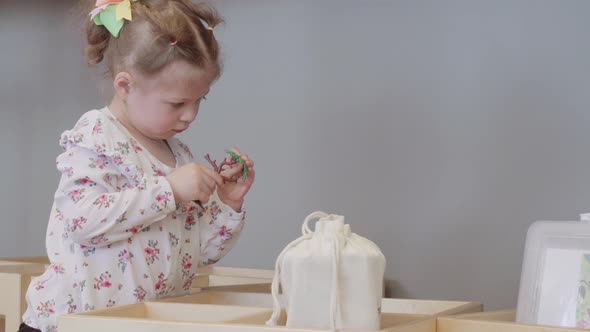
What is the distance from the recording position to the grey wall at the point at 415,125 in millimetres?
1727

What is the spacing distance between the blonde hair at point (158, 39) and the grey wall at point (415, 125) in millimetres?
137

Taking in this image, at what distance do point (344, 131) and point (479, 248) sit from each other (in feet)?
1.37

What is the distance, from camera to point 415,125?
191cm

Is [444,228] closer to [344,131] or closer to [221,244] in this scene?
[344,131]

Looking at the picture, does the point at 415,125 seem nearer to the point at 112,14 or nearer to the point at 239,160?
the point at 239,160

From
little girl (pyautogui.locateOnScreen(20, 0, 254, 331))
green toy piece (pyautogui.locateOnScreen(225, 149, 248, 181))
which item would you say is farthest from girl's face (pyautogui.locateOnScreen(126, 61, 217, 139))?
green toy piece (pyautogui.locateOnScreen(225, 149, 248, 181))

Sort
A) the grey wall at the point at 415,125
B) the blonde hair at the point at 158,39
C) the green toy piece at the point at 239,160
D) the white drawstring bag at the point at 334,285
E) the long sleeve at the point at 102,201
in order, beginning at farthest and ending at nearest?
the grey wall at the point at 415,125 < the green toy piece at the point at 239,160 < the blonde hair at the point at 158,39 < the long sleeve at the point at 102,201 < the white drawstring bag at the point at 334,285

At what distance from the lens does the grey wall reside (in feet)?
5.66

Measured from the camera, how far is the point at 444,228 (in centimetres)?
186

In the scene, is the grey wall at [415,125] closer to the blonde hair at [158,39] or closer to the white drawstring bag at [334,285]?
the blonde hair at [158,39]

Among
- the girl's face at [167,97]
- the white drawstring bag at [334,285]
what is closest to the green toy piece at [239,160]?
the girl's face at [167,97]

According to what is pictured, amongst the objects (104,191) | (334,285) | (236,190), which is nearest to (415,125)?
(236,190)

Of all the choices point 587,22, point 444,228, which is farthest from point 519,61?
point 444,228

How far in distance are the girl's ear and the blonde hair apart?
0.06 ft
